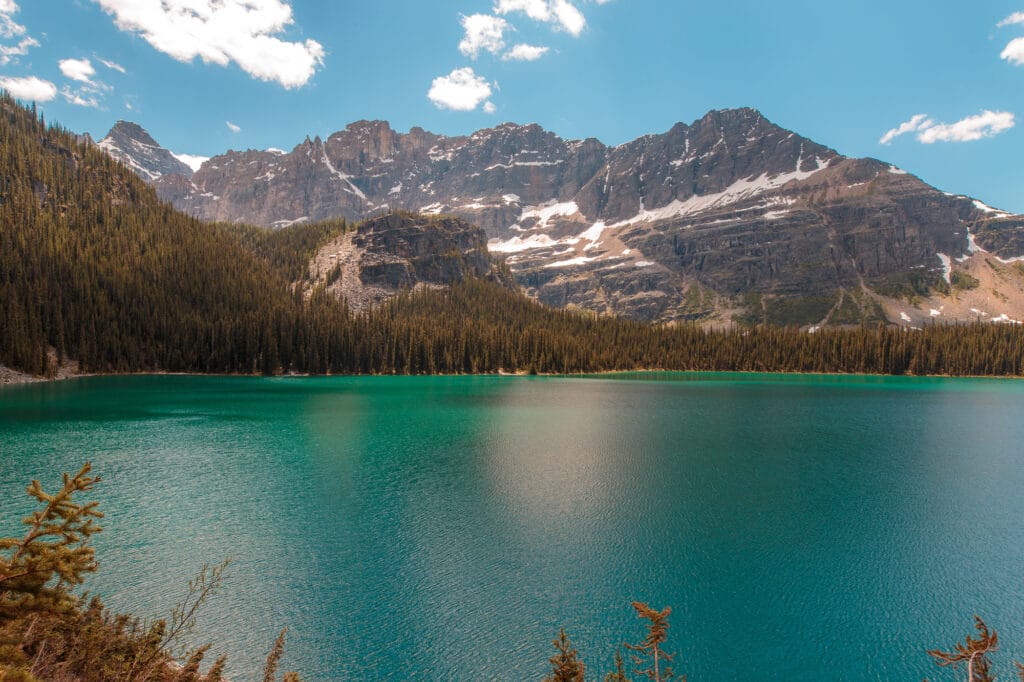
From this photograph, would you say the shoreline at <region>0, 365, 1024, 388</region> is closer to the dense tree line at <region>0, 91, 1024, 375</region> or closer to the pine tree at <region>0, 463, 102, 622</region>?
the dense tree line at <region>0, 91, 1024, 375</region>

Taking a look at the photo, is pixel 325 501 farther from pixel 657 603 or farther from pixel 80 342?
pixel 80 342

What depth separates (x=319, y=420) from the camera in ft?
213

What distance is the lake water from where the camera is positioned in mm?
17500

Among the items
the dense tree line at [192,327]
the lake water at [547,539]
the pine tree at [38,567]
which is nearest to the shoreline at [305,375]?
the dense tree line at [192,327]

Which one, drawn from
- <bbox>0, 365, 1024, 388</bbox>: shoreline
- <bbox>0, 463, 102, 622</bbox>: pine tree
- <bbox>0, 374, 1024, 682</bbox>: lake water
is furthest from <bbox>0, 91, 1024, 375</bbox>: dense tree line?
<bbox>0, 463, 102, 622</bbox>: pine tree

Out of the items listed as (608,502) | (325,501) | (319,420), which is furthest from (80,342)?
(608,502)

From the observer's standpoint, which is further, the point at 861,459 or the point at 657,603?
the point at 861,459

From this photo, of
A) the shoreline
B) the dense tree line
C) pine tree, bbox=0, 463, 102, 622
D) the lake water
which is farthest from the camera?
the dense tree line

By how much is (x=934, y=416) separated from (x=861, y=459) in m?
39.9

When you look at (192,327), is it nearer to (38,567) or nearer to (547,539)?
(547,539)

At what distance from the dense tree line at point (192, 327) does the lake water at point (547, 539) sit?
85.3 meters

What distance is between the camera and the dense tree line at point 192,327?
127 meters

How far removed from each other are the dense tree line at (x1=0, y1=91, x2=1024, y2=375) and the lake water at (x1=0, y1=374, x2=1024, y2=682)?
3357 inches

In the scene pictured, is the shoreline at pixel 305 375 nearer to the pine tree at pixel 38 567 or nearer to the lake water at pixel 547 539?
the lake water at pixel 547 539
